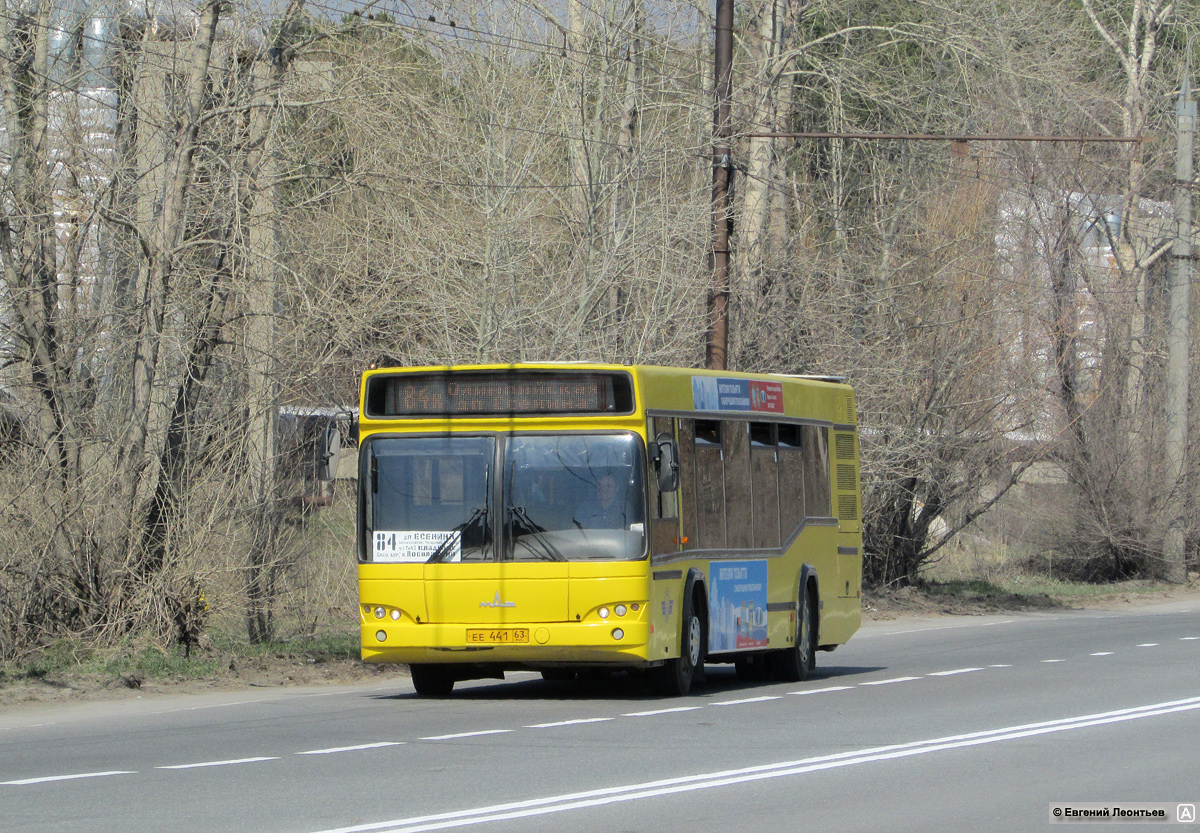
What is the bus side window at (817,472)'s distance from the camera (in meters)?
17.5

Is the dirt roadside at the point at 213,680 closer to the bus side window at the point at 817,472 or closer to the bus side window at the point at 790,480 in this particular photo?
the bus side window at the point at 790,480

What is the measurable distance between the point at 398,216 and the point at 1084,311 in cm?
2016

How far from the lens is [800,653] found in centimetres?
1706

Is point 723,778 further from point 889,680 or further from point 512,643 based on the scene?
point 889,680

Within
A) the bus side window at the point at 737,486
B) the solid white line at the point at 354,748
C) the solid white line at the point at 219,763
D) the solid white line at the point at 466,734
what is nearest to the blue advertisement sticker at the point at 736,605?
the bus side window at the point at 737,486

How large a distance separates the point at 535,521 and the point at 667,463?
47.2 inches

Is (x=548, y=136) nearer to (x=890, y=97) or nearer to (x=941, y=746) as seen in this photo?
(x=890, y=97)

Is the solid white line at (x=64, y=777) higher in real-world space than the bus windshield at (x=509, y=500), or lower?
lower

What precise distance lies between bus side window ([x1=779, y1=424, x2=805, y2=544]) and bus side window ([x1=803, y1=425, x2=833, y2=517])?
0.16m

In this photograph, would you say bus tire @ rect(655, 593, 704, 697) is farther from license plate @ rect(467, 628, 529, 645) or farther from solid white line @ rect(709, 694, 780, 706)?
license plate @ rect(467, 628, 529, 645)

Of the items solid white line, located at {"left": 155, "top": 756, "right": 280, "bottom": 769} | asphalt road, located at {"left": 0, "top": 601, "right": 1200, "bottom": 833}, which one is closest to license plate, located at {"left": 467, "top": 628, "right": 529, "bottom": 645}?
asphalt road, located at {"left": 0, "top": 601, "right": 1200, "bottom": 833}

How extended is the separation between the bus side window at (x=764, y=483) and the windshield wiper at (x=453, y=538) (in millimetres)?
3201

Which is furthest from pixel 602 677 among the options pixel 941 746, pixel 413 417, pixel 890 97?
pixel 890 97

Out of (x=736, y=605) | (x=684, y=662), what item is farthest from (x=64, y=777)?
(x=736, y=605)
